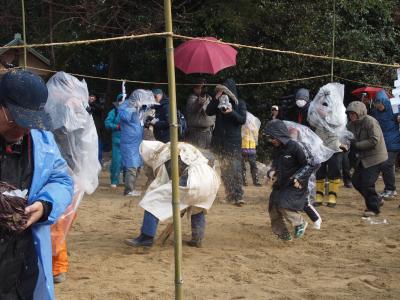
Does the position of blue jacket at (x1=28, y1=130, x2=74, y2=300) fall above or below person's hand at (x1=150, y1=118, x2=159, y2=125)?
below

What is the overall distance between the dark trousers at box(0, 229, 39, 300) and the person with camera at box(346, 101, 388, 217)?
232 inches

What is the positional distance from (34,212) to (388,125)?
25.9 ft

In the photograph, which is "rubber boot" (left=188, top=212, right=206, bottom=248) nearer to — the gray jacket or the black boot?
the black boot

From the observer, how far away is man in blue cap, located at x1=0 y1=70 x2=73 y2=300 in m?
2.56

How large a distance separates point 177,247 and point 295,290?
1825 millimetres

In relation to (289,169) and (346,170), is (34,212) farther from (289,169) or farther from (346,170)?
(346,170)

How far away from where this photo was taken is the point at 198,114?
9.19 metres

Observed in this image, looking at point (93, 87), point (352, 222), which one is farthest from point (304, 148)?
point (93, 87)

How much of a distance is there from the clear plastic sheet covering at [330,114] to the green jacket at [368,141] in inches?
26.1

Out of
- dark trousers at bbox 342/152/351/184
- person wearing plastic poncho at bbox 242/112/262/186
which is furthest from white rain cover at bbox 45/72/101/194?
dark trousers at bbox 342/152/351/184

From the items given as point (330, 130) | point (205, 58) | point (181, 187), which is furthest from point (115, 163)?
point (181, 187)

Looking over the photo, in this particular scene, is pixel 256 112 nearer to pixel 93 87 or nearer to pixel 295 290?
pixel 93 87

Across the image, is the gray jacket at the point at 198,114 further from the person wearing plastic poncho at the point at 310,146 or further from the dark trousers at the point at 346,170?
the dark trousers at the point at 346,170

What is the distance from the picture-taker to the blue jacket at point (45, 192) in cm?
257
